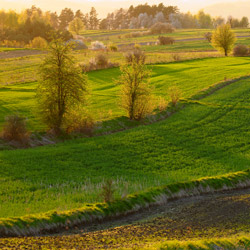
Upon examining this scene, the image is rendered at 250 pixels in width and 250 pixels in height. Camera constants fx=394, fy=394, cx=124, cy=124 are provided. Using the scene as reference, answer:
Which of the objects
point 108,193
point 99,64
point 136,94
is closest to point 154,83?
point 99,64

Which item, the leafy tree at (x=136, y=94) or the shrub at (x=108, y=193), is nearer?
the shrub at (x=108, y=193)

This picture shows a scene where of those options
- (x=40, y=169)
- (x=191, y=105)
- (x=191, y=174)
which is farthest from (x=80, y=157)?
(x=191, y=105)

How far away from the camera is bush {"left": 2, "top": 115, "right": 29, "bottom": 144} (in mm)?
30564

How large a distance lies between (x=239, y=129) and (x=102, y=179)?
1833 centimetres

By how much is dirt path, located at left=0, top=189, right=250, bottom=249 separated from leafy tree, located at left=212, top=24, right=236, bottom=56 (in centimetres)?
8005

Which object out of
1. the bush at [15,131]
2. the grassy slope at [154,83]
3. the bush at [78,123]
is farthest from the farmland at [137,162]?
the bush at [15,131]

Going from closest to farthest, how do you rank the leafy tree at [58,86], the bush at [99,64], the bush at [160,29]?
the leafy tree at [58,86] < the bush at [99,64] < the bush at [160,29]

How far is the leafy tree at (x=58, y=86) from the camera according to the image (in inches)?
1337

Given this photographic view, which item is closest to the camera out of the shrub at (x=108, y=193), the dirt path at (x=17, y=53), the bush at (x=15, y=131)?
the shrub at (x=108, y=193)

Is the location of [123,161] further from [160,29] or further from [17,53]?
[160,29]

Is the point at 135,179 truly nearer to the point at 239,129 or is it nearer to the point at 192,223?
the point at 192,223

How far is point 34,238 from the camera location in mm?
13570

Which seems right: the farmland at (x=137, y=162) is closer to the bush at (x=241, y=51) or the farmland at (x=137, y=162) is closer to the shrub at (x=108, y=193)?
the shrub at (x=108, y=193)

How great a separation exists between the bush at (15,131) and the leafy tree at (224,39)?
237ft
